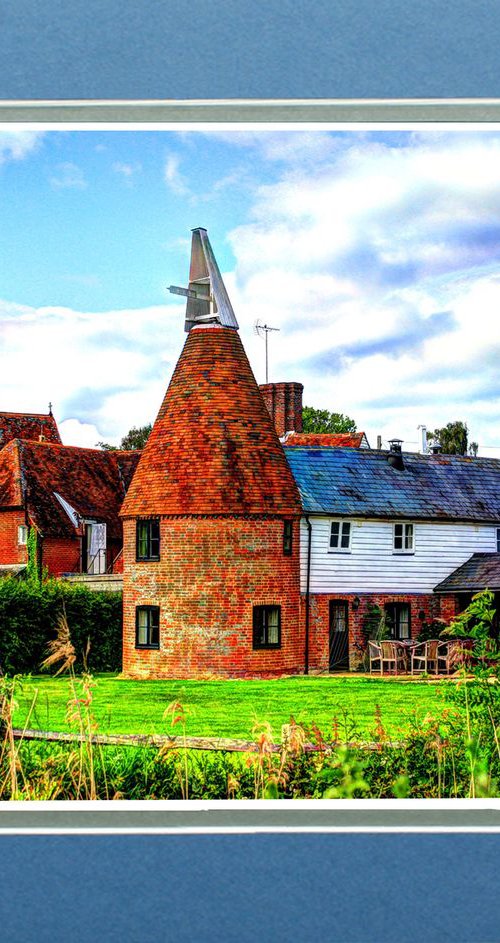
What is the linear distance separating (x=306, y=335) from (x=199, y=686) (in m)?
2.38

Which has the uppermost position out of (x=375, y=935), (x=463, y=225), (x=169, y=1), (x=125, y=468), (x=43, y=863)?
(x=169, y=1)

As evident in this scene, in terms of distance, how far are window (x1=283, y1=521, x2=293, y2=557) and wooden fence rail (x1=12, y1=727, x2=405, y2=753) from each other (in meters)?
2.17

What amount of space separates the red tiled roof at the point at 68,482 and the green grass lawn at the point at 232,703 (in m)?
1.36

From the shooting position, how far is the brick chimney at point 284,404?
6.92 m

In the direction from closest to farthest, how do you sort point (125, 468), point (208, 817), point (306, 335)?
point (208, 817)
point (306, 335)
point (125, 468)

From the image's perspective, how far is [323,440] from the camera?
7633 mm

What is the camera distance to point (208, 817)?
15.8 feet

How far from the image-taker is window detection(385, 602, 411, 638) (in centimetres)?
731

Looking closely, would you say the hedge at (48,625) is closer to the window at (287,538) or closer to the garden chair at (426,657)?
the window at (287,538)

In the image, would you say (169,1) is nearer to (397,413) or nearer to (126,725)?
(397,413)

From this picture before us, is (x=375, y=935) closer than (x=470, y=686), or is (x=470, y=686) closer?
(x=375, y=935)

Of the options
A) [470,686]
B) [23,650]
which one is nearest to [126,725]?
[23,650]

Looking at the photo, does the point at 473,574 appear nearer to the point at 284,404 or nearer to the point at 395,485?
the point at 395,485

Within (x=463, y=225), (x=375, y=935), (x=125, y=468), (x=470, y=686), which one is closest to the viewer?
(x=375, y=935)
